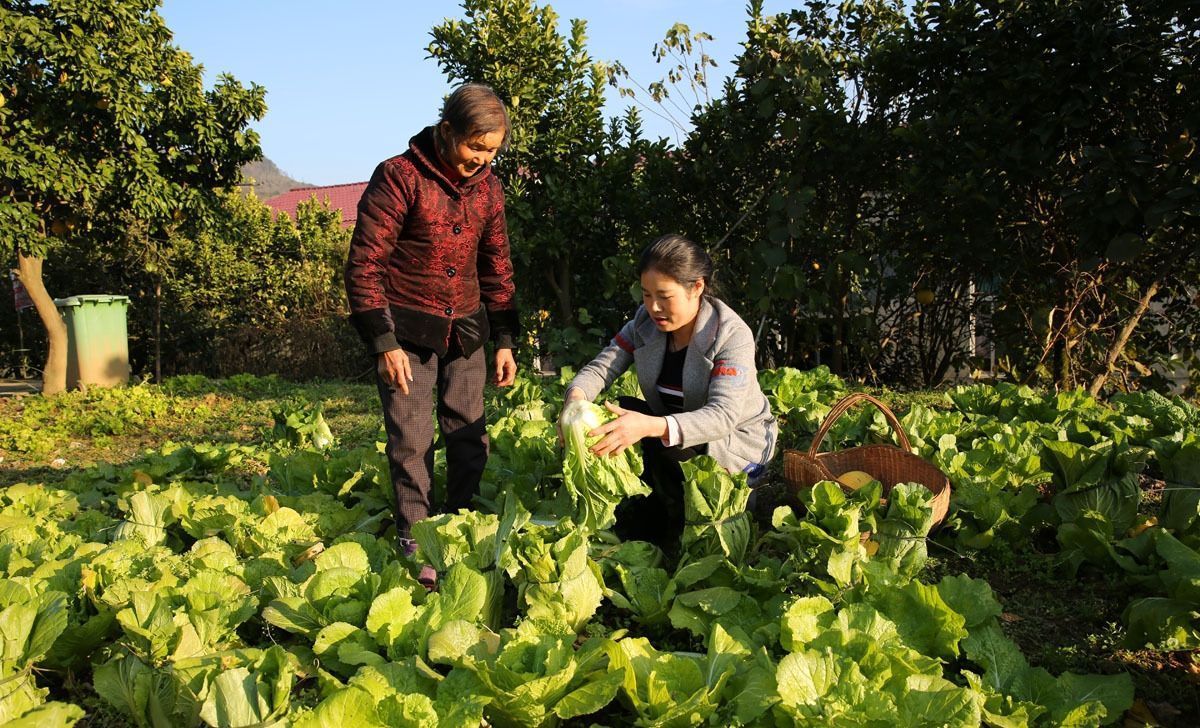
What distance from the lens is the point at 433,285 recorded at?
2.96 meters

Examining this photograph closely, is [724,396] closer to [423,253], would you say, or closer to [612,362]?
[612,362]

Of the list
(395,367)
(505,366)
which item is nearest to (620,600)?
(395,367)

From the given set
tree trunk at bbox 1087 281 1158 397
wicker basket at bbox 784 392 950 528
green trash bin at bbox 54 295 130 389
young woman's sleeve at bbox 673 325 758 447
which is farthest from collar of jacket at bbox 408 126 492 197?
green trash bin at bbox 54 295 130 389

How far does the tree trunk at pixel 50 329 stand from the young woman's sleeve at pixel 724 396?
8175 mm

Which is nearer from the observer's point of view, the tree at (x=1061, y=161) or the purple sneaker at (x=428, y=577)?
the purple sneaker at (x=428, y=577)

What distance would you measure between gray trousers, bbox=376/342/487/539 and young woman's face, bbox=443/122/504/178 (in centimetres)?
67

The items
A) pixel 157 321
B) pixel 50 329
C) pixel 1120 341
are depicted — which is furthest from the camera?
pixel 157 321

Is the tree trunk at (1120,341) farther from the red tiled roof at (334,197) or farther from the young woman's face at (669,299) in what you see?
the red tiled roof at (334,197)

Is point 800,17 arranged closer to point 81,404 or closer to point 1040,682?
point 1040,682

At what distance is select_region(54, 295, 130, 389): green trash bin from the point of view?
9.14 m

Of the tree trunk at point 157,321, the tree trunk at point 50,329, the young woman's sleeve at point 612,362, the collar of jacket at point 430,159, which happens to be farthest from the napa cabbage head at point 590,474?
the tree trunk at point 157,321

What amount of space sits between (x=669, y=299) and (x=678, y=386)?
43 centimetres

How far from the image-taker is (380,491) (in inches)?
135

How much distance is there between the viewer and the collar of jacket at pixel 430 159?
2863 millimetres
